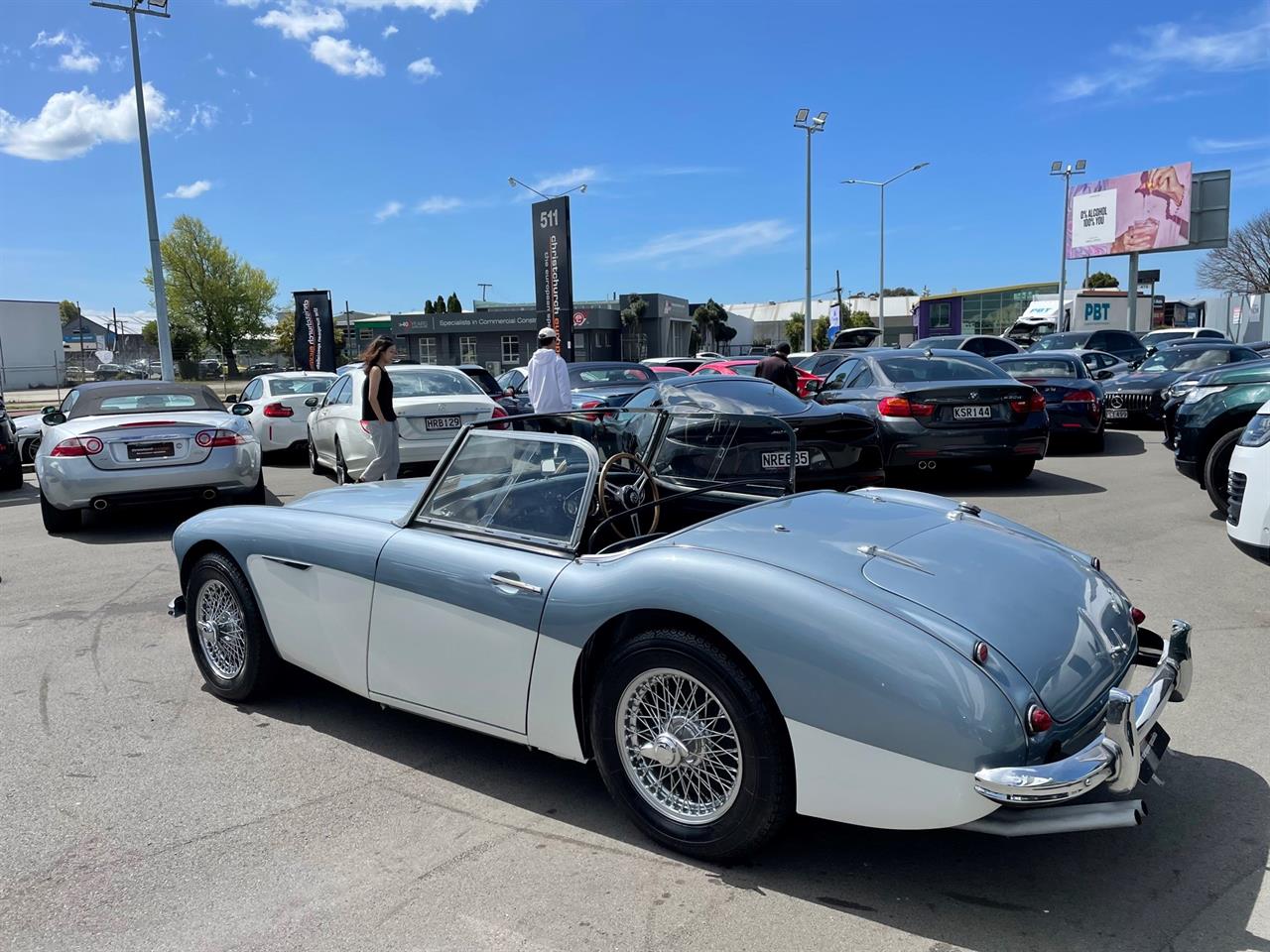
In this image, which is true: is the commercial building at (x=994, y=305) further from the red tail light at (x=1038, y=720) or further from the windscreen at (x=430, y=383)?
the red tail light at (x=1038, y=720)

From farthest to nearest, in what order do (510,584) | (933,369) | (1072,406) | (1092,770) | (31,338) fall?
(31,338)
(1072,406)
(933,369)
(510,584)
(1092,770)

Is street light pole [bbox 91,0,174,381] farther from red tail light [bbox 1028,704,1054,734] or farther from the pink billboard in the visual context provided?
the pink billboard

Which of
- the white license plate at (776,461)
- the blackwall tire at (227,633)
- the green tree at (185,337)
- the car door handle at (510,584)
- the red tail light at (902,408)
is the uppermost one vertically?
the green tree at (185,337)

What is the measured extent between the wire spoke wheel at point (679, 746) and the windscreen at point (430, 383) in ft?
27.8

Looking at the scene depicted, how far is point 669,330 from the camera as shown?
246 feet

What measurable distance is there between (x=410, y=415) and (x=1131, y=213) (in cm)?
4761

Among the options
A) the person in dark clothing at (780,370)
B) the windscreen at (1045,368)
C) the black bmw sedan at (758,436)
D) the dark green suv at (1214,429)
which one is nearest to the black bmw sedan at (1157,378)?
the windscreen at (1045,368)

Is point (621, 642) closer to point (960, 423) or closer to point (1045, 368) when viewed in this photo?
point (960, 423)

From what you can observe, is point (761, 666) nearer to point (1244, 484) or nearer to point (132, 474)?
point (1244, 484)

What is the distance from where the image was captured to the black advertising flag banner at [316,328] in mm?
30969

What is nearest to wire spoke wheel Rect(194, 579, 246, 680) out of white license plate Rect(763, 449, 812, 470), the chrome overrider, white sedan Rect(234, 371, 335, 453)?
white license plate Rect(763, 449, 812, 470)

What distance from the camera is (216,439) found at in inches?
337

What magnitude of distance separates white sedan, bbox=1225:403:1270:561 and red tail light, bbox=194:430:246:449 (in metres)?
7.91

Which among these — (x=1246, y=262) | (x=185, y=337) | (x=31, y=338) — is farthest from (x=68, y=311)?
(x=1246, y=262)
